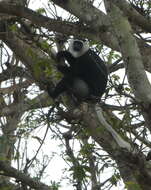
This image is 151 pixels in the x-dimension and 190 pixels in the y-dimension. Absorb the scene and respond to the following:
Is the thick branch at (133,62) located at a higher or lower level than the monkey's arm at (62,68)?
lower

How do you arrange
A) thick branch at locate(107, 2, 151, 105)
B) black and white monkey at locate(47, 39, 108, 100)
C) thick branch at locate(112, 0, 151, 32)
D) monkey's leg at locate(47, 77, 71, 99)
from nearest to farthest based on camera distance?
1. thick branch at locate(107, 2, 151, 105)
2. thick branch at locate(112, 0, 151, 32)
3. monkey's leg at locate(47, 77, 71, 99)
4. black and white monkey at locate(47, 39, 108, 100)

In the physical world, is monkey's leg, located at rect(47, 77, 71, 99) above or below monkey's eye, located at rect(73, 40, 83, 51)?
below

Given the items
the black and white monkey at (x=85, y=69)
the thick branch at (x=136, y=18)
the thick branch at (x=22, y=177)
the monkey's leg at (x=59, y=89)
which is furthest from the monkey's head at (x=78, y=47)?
the thick branch at (x=22, y=177)

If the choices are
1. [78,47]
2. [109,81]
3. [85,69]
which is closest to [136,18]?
[109,81]

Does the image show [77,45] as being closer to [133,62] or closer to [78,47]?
[78,47]

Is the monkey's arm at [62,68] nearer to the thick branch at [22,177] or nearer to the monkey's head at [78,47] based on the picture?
the monkey's head at [78,47]

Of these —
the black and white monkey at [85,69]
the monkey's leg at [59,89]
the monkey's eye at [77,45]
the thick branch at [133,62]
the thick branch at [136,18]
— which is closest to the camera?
the thick branch at [133,62]

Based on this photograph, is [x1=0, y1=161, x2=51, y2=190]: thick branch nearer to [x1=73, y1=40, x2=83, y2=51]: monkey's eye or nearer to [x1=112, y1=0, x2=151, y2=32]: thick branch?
[x1=112, y1=0, x2=151, y2=32]: thick branch

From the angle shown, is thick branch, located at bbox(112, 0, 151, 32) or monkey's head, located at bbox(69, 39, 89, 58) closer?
thick branch, located at bbox(112, 0, 151, 32)

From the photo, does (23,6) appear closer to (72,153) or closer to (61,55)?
(61,55)

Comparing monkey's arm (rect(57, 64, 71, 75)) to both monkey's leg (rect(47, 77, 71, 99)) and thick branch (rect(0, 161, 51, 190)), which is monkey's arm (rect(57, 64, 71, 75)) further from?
thick branch (rect(0, 161, 51, 190))

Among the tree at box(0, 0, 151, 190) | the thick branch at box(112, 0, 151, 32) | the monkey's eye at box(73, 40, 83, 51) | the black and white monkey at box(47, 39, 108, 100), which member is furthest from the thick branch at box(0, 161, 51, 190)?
the monkey's eye at box(73, 40, 83, 51)

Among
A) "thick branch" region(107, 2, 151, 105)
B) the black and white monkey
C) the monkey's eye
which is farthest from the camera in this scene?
the monkey's eye

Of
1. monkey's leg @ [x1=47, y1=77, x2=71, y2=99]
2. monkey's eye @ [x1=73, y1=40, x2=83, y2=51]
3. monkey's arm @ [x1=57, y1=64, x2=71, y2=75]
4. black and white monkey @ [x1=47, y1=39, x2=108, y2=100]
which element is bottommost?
monkey's leg @ [x1=47, y1=77, x2=71, y2=99]
